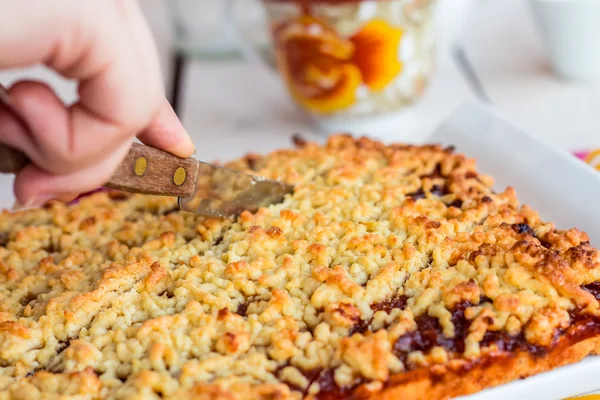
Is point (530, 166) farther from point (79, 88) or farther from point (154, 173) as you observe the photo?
point (79, 88)

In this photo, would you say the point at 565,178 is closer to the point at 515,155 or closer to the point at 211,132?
the point at 515,155

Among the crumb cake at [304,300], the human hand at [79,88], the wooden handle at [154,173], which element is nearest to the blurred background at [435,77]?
the crumb cake at [304,300]

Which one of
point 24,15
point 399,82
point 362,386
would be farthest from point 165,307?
point 399,82

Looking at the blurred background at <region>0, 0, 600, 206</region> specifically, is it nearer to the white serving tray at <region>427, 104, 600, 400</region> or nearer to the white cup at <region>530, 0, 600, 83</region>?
the white cup at <region>530, 0, 600, 83</region>

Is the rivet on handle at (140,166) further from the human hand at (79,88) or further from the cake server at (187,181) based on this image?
the human hand at (79,88)

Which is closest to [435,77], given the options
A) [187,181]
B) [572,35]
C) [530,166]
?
[572,35]
